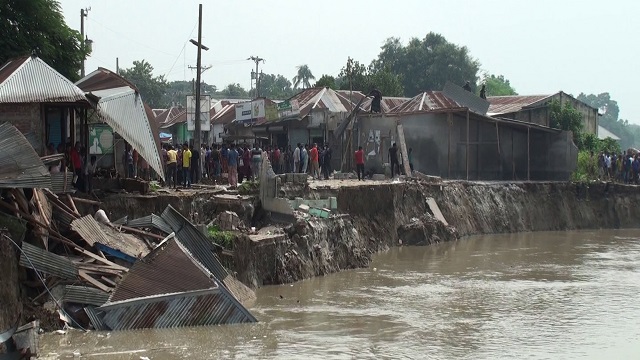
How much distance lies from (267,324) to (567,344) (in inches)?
211

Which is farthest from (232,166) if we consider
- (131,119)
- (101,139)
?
(131,119)

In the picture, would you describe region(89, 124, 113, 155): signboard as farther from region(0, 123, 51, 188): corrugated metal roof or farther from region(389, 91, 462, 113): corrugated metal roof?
region(389, 91, 462, 113): corrugated metal roof

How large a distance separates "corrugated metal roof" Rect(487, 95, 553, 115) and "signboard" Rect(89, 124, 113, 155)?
19.6m

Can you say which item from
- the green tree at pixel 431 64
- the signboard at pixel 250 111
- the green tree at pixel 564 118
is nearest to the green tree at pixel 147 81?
the green tree at pixel 431 64

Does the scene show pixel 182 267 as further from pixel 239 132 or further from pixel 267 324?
pixel 239 132

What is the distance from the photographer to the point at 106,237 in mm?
16891

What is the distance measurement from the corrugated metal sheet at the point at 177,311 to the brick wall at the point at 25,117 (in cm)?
557

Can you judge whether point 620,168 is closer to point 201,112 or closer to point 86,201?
point 201,112

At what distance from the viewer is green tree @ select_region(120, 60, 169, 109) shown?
76188 mm

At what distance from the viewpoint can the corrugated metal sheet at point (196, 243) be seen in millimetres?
18062

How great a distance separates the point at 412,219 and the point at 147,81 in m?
50.0

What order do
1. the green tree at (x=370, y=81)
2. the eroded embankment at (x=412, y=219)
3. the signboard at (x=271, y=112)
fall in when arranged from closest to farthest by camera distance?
the eroded embankment at (x=412, y=219) → the signboard at (x=271, y=112) → the green tree at (x=370, y=81)

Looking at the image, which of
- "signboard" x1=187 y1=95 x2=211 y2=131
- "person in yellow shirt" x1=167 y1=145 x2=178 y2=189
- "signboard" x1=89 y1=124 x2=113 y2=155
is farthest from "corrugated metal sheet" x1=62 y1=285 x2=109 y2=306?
"signboard" x1=187 y1=95 x2=211 y2=131

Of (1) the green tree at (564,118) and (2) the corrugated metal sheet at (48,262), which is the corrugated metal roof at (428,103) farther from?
(2) the corrugated metal sheet at (48,262)
